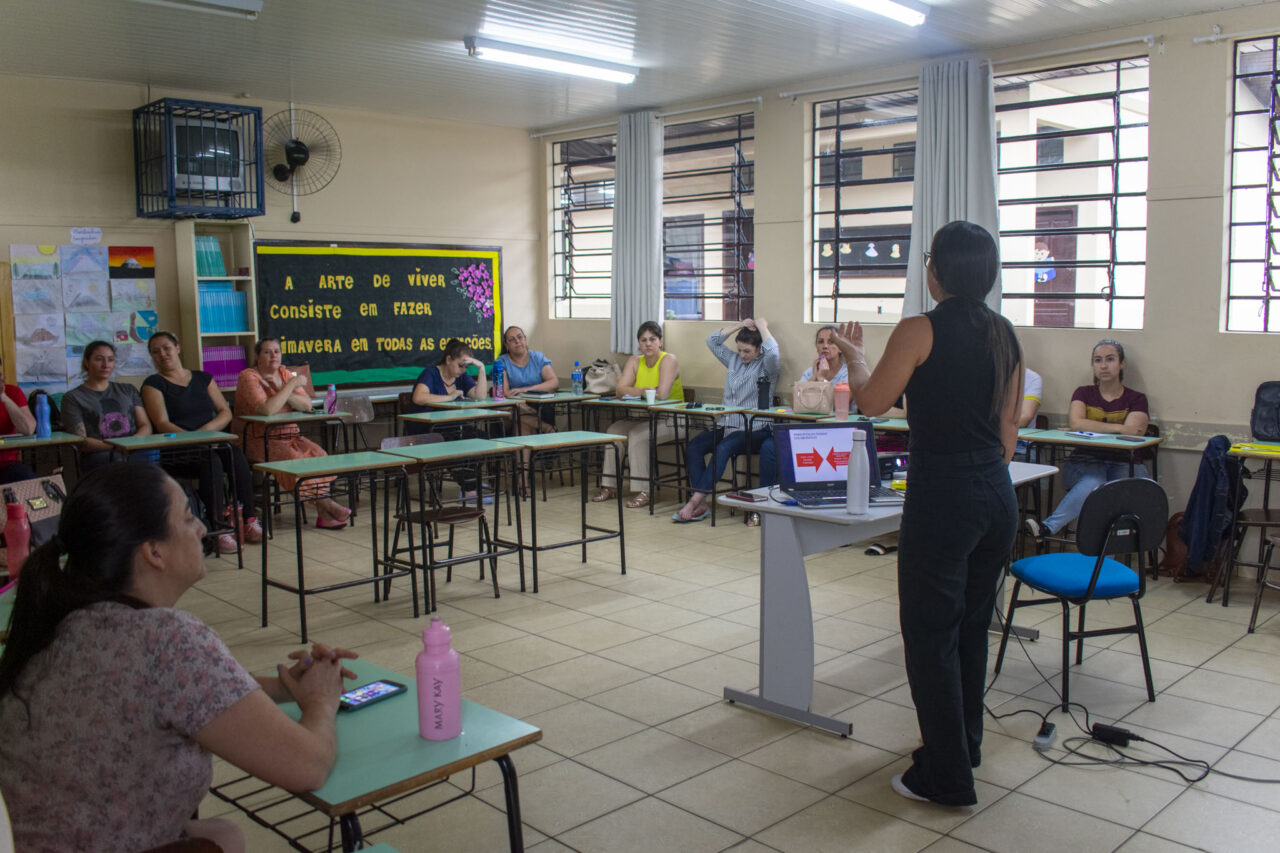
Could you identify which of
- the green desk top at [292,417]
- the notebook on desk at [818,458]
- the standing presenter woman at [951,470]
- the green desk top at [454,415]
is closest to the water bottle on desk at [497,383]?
the green desk top at [454,415]

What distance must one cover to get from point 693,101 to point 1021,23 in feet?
9.83

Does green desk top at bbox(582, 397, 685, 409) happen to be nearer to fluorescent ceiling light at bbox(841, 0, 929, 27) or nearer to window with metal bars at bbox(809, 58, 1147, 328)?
window with metal bars at bbox(809, 58, 1147, 328)

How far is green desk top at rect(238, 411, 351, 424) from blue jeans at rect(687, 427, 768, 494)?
8.19 feet

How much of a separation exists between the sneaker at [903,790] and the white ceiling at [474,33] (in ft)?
13.7

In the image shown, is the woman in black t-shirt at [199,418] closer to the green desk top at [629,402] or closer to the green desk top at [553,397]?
the green desk top at [553,397]

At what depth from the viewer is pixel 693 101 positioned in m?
8.48

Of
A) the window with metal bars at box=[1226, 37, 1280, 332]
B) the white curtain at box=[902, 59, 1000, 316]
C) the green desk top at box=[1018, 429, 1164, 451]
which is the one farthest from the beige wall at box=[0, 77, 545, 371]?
the window with metal bars at box=[1226, 37, 1280, 332]

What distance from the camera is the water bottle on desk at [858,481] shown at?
3.54m

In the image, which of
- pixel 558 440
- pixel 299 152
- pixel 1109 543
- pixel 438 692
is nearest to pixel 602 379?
pixel 558 440

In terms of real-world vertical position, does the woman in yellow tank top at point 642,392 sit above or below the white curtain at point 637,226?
below

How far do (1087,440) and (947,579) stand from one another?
3272 mm

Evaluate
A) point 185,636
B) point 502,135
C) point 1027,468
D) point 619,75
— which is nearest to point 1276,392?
point 1027,468

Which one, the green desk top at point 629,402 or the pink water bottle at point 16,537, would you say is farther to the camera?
the green desk top at point 629,402

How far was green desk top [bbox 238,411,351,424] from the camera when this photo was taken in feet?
23.0
